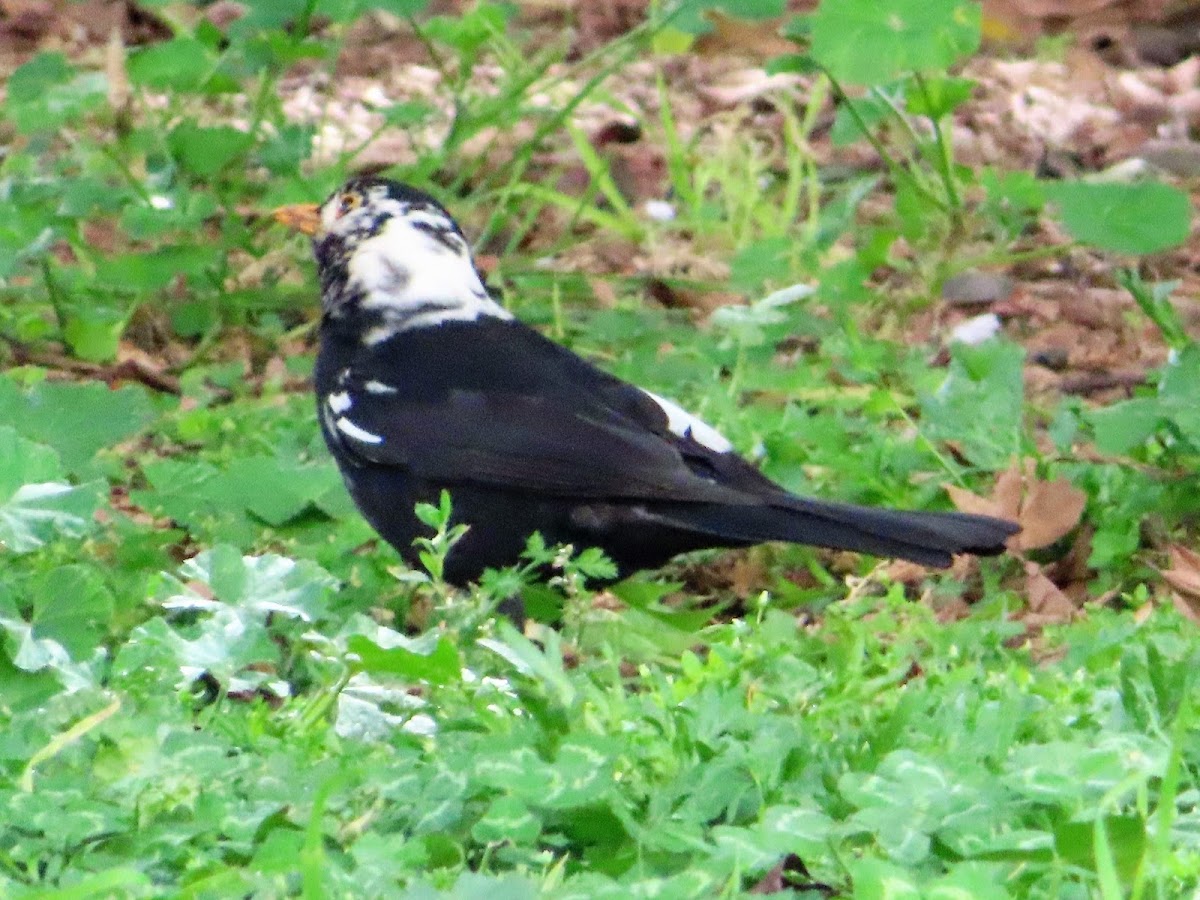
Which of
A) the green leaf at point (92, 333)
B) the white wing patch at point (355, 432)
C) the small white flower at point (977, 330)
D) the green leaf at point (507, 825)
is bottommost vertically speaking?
the small white flower at point (977, 330)

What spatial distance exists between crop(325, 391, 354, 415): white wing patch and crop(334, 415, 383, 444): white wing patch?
3cm

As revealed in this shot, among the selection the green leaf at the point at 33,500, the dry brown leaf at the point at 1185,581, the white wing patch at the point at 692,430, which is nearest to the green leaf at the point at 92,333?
the white wing patch at the point at 692,430

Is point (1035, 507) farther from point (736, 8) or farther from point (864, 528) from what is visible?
point (736, 8)

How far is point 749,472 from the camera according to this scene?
4.32m

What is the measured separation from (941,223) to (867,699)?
3.50m

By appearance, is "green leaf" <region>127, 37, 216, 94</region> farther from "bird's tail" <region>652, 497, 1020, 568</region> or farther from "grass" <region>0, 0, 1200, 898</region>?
"bird's tail" <region>652, 497, 1020, 568</region>

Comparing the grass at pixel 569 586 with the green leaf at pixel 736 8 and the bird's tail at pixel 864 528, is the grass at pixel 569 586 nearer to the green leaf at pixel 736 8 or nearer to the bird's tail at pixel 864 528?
the bird's tail at pixel 864 528

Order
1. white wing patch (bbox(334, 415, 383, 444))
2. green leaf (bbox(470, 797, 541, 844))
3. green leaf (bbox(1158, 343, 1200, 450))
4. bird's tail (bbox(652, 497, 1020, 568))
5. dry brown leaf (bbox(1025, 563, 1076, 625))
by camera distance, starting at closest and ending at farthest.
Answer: green leaf (bbox(470, 797, 541, 844)) → bird's tail (bbox(652, 497, 1020, 568)) → dry brown leaf (bbox(1025, 563, 1076, 625)) → green leaf (bbox(1158, 343, 1200, 450)) → white wing patch (bbox(334, 415, 383, 444))

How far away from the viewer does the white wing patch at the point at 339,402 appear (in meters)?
4.54

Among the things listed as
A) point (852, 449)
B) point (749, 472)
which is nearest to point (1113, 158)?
point (852, 449)

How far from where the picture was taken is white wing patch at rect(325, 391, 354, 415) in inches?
179

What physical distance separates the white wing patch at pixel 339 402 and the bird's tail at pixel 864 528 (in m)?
0.83

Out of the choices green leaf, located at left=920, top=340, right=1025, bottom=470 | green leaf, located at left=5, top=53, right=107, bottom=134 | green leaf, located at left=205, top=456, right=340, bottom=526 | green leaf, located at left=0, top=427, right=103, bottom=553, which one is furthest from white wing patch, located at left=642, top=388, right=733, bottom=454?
green leaf, located at left=5, top=53, right=107, bottom=134

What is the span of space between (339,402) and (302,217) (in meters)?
0.77
